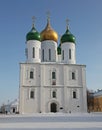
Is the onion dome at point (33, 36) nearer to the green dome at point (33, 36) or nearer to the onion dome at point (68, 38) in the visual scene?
the green dome at point (33, 36)

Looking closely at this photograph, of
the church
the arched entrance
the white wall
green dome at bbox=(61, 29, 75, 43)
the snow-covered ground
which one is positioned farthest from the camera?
green dome at bbox=(61, 29, 75, 43)

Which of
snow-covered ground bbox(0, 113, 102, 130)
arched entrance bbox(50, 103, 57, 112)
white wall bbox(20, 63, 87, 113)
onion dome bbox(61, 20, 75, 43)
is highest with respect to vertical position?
onion dome bbox(61, 20, 75, 43)

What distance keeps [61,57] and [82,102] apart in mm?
8777

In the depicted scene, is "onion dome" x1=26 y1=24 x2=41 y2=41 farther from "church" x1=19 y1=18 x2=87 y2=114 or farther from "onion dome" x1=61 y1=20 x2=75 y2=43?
"onion dome" x1=61 y1=20 x2=75 y2=43

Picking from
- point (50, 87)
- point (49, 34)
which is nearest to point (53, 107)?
point (50, 87)

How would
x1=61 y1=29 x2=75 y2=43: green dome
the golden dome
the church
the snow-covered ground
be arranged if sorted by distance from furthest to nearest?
the golden dome, x1=61 y1=29 x2=75 y2=43: green dome, the church, the snow-covered ground

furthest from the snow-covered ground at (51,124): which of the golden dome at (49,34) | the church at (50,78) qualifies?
the golden dome at (49,34)

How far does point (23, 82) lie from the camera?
43.0m

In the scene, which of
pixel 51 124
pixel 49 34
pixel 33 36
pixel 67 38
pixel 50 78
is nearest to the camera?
pixel 51 124

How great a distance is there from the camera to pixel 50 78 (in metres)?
44.2

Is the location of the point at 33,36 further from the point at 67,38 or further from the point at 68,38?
the point at 68,38

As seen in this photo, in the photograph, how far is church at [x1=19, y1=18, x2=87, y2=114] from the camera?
140 ft

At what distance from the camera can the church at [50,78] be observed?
4282 centimetres

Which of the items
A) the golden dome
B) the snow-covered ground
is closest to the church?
the golden dome
